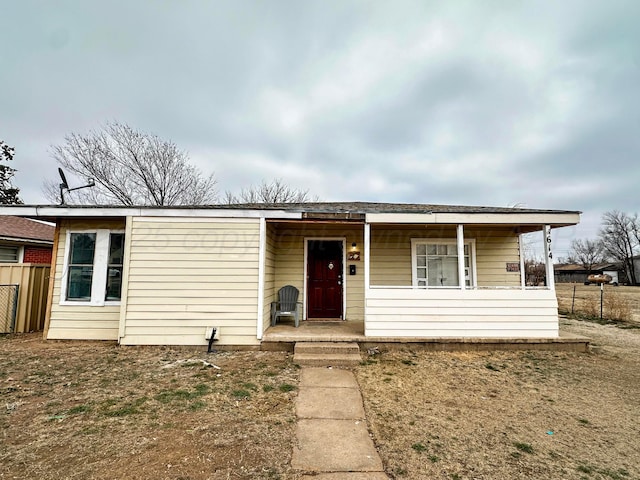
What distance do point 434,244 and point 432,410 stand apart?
4712mm

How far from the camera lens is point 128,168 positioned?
14.5 meters

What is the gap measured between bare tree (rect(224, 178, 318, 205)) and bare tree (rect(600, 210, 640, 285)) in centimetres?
5007

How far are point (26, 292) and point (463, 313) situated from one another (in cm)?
939

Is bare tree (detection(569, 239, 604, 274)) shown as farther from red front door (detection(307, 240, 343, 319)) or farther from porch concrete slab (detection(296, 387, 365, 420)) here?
porch concrete slab (detection(296, 387, 365, 420))

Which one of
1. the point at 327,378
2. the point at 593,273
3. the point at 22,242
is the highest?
the point at 22,242

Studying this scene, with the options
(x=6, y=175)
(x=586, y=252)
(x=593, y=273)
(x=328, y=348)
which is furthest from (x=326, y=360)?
(x=586, y=252)

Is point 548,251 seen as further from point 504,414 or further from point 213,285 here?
point 213,285

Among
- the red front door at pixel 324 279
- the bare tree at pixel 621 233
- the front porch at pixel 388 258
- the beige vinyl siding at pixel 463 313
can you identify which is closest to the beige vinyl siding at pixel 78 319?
the front porch at pixel 388 258

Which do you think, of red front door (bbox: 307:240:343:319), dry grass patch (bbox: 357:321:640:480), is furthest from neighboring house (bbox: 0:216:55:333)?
dry grass patch (bbox: 357:321:640:480)

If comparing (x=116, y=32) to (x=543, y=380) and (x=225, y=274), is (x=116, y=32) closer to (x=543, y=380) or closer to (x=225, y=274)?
(x=225, y=274)

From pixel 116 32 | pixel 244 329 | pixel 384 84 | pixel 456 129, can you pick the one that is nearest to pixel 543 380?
pixel 244 329

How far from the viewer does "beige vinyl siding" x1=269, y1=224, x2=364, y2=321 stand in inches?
278

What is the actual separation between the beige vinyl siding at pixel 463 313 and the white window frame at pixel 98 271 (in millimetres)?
5221

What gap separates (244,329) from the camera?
17.5ft
